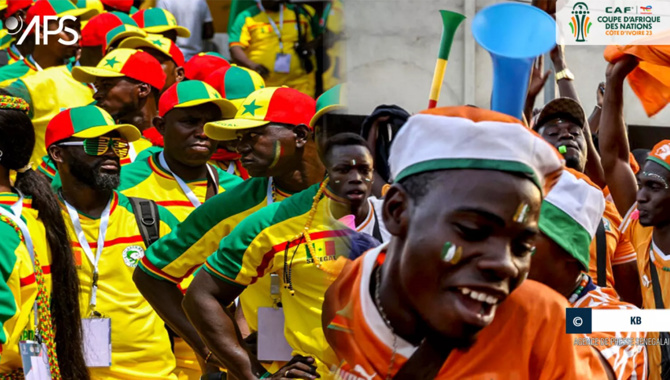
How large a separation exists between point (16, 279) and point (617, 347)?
7.67 feet

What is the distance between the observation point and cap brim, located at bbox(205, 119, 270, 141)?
4.42m

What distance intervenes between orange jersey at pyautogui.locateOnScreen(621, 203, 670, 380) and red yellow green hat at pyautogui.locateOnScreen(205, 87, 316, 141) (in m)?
1.40

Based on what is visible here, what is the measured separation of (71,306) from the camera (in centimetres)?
446

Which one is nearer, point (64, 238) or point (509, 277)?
point (509, 277)

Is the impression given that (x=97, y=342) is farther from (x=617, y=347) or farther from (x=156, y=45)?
(x=156, y=45)

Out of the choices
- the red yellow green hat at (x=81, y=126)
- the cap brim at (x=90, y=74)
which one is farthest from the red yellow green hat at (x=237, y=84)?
the red yellow green hat at (x=81, y=126)

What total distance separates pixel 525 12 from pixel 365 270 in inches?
20.5

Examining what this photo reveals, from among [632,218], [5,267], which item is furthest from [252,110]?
[632,218]

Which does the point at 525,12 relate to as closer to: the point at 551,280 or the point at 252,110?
the point at 551,280

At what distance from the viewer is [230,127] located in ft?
14.6

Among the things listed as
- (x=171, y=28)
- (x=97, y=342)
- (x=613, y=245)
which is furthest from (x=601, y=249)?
(x=171, y=28)

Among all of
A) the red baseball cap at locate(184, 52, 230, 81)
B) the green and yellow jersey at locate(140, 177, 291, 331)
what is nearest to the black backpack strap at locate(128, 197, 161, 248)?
the green and yellow jersey at locate(140, 177, 291, 331)

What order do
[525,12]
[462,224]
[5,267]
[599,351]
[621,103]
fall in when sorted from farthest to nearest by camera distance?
1. [5,267]
2. [621,103]
3. [599,351]
4. [525,12]
5. [462,224]

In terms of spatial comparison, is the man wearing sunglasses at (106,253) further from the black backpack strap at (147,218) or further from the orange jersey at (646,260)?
the orange jersey at (646,260)
